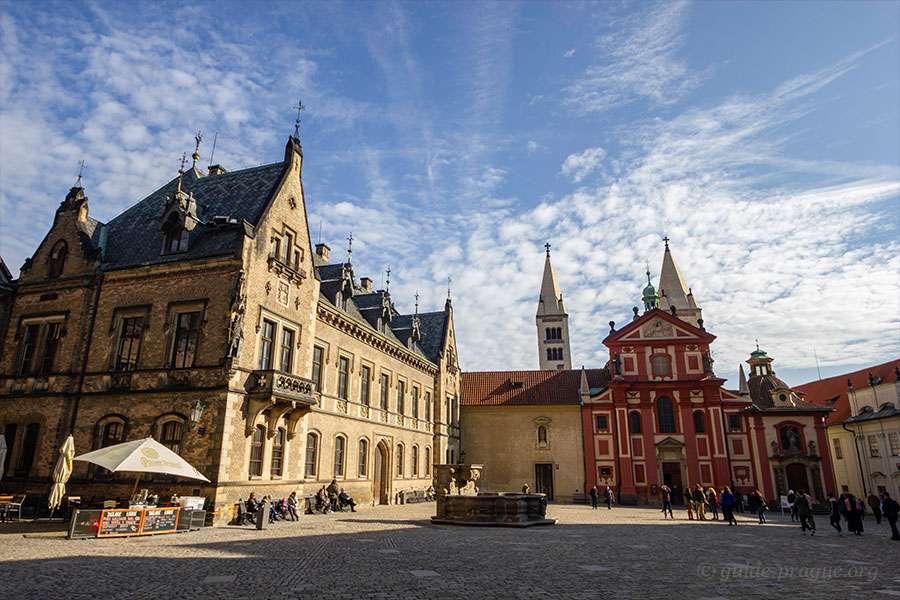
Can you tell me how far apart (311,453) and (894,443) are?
46756 mm

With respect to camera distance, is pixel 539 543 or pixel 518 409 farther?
pixel 518 409

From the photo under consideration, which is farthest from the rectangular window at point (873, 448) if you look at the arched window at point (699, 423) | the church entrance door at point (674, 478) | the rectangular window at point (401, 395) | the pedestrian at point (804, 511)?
the rectangular window at point (401, 395)

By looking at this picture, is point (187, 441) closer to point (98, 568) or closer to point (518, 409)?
point (98, 568)

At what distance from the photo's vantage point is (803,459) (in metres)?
42.7

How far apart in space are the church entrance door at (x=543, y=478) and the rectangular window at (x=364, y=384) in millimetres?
20418

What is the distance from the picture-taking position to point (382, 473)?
34.1 m

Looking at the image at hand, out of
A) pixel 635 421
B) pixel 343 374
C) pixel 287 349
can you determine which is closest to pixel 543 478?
pixel 635 421

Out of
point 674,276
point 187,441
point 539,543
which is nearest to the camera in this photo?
point 539,543

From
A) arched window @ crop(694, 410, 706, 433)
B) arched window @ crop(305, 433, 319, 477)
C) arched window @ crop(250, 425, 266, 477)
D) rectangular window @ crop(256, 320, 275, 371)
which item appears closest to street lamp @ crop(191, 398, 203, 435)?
arched window @ crop(250, 425, 266, 477)

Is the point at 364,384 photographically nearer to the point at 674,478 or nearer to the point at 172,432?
the point at 172,432

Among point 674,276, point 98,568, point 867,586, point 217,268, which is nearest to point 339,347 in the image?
point 217,268

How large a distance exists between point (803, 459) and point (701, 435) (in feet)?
24.0

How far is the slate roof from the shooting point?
23.2 meters

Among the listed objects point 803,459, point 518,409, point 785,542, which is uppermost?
point 518,409
